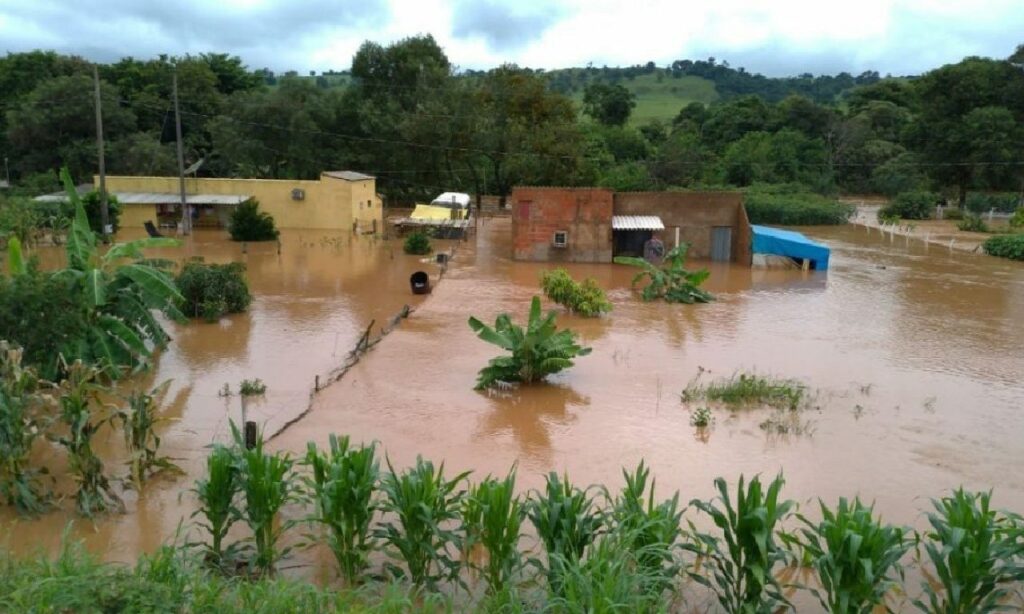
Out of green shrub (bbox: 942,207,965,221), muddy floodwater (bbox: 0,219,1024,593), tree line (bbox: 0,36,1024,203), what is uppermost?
tree line (bbox: 0,36,1024,203)

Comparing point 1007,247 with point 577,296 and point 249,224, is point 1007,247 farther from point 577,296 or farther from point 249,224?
point 249,224

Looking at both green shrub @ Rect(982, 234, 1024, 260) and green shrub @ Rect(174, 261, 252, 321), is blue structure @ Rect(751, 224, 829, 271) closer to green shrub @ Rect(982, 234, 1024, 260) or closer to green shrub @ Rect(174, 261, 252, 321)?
green shrub @ Rect(982, 234, 1024, 260)

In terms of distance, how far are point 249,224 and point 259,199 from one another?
187 inches

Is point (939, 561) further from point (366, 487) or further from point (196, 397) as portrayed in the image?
point (196, 397)

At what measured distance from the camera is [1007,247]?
3091cm

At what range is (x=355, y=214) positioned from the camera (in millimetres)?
34750

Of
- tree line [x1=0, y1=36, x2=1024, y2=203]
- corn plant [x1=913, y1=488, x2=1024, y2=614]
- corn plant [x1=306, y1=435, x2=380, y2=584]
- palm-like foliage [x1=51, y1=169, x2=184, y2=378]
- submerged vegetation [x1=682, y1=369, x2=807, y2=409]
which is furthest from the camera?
tree line [x1=0, y1=36, x2=1024, y2=203]

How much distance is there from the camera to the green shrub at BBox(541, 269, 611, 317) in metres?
19.1

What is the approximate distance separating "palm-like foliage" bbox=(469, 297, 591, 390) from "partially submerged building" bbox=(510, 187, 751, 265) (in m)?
13.8

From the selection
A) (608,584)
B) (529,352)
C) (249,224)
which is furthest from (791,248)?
(608,584)

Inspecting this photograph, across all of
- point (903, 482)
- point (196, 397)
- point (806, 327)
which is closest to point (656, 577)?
point (903, 482)

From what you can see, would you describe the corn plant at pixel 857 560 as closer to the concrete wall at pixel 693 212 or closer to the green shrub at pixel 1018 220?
the concrete wall at pixel 693 212

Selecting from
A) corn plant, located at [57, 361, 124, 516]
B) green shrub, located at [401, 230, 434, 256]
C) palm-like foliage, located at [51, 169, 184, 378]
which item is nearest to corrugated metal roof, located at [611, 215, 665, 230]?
green shrub, located at [401, 230, 434, 256]

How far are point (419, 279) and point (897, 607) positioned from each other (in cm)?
1628
